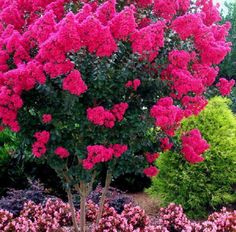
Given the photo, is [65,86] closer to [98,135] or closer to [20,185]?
[98,135]

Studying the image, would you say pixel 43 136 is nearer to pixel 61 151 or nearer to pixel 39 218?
pixel 61 151

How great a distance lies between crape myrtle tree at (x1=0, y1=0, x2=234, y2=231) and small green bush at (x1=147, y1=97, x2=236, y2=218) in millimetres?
2061

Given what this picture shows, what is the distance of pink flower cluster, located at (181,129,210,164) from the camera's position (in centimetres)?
424

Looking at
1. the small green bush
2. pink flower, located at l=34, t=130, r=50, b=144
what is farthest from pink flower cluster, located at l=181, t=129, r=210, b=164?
the small green bush

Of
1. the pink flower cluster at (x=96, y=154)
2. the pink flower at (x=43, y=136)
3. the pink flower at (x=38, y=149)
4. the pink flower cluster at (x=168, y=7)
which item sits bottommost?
the pink flower cluster at (x=96, y=154)

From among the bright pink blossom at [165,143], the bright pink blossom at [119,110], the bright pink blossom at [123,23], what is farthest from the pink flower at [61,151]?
the bright pink blossom at [123,23]

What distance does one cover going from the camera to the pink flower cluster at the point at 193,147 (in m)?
4.24

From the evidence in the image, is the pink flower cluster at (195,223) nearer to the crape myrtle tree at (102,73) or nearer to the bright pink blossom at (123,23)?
the crape myrtle tree at (102,73)

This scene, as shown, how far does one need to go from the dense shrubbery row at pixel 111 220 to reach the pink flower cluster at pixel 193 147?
3.77 feet

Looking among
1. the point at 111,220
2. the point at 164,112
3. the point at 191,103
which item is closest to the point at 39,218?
the point at 111,220

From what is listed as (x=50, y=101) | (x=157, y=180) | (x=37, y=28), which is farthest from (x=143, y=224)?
(x=37, y=28)

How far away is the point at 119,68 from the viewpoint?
373 cm

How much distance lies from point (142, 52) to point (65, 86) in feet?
2.00

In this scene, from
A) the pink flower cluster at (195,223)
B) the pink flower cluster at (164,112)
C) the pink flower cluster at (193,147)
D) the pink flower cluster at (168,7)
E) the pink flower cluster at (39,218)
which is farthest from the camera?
the pink flower cluster at (39,218)
